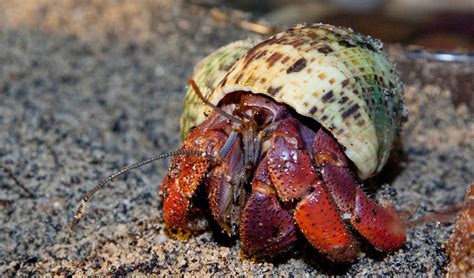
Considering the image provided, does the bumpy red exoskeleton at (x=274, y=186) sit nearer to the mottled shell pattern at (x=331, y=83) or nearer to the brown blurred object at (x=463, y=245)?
the mottled shell pattern at (x=331, y=83)

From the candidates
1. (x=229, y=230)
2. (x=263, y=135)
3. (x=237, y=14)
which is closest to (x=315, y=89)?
(x=263, y=135)

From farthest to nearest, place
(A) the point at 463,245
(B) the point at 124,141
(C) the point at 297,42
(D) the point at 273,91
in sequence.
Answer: (B) the point at 124,141, (C) the point at 297,42, (D) the point at 273,91, (A) the point at 463,245

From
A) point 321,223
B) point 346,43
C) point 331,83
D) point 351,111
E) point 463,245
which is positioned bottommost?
point 463,245

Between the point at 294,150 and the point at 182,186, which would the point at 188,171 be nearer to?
the point at 182,186

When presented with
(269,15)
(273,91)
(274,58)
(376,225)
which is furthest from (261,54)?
(269,15)

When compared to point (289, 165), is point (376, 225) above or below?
below

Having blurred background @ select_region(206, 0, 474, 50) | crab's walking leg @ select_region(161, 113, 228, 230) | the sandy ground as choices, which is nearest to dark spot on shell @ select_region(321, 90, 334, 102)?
crab's walking leg @ select_region(161, 113, 228, 230)

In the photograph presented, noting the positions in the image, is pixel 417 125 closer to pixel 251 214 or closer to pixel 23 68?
pixel 251 214
